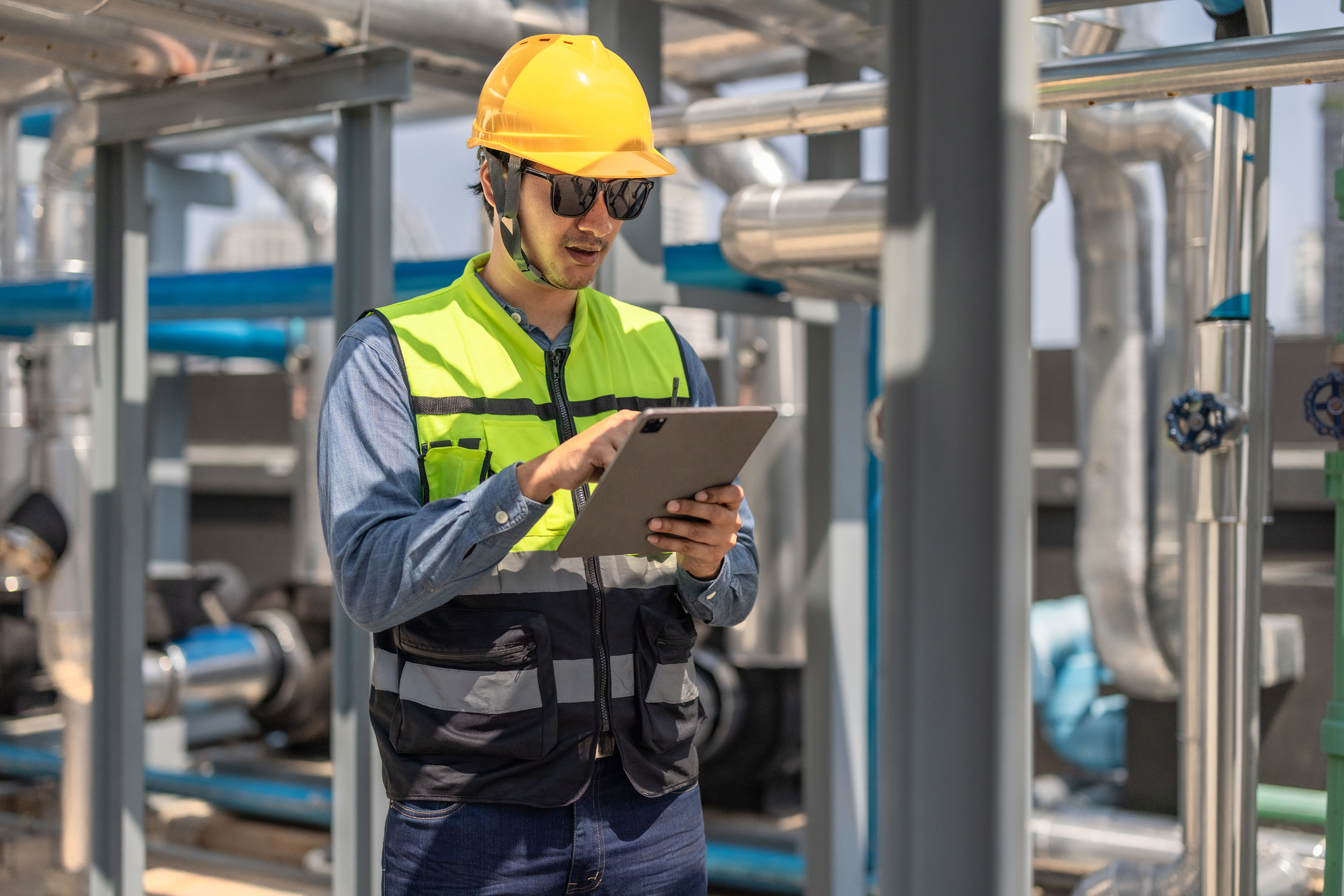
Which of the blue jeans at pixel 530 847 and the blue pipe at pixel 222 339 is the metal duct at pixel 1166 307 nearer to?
the blue jeans at pixel 530 847

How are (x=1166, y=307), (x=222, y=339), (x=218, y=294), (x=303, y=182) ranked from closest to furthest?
(x=1166, y=307) < (x=218, y=294) < (x=222, y=339) < (x=303, y=182)

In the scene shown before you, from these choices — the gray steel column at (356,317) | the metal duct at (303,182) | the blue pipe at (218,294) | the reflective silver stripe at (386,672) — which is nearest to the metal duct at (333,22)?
the gray steel column at (356,317)

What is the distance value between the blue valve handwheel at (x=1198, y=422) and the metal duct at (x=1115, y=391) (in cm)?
109

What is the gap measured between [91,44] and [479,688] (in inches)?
58.5

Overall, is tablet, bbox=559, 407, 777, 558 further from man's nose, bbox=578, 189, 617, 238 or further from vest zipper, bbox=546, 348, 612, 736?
man's nose, bbox=578, 189, 617, 238

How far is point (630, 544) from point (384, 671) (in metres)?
0.31

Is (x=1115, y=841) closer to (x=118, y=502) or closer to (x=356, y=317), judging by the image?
(x=356, y=317)

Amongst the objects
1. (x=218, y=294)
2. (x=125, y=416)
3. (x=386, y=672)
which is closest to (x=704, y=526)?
(x=386, y=672)

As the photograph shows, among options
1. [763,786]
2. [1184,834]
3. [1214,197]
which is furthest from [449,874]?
[763,786]

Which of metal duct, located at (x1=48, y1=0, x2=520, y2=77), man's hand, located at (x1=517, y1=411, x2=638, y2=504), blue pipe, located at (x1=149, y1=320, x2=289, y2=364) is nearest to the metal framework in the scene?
metal duct, located at (x1=48, y1=0, x2=520, y2=77)

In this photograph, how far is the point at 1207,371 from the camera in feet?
7.47

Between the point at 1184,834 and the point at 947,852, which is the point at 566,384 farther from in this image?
the point at 1184,834

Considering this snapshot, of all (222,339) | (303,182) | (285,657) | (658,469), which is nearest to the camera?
(658,469)

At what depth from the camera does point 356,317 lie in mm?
2270
